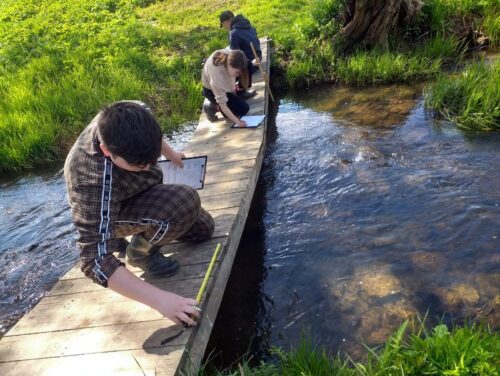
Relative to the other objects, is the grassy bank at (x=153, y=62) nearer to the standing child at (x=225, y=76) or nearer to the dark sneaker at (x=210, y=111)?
the dark sneaker at (x=210, y=111)

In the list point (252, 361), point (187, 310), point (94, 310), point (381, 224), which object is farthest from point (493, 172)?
point (94, 310)

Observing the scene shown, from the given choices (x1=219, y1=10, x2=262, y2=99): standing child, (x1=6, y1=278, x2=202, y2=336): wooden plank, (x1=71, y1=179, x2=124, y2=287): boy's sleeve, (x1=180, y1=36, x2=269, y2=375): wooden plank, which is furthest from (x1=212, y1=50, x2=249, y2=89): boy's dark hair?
(x1=71, y1=179, x2=124, y2=287): boy's sleeve

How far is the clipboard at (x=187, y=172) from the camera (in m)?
3.86

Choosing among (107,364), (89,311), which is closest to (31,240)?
(89,311)

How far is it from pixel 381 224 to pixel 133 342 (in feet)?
8.36

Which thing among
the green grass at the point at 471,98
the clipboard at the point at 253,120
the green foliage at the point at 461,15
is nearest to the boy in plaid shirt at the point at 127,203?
the clipboard at the point at 253,120

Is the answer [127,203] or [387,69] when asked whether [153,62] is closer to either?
[387,69]

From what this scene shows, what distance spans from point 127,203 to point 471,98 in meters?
4.79

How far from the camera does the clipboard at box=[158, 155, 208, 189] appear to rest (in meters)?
3.86

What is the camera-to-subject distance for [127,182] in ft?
9.31

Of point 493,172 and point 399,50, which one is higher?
point 399,50

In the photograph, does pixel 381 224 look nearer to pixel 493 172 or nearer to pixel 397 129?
pixel 493 172

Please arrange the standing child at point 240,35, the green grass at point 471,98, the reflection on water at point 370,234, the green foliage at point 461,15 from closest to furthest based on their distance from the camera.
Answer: the reflection on water at point 370,234, the green grass at point 471,98, the standing child at point 240,35, the green foliage at point 461,15

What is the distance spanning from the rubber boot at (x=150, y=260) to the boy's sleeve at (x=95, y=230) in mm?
684
